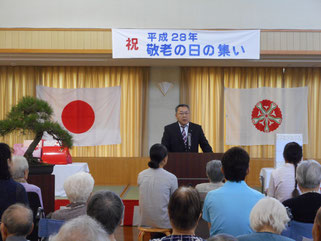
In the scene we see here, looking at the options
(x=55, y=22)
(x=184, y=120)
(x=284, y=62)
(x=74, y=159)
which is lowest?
(x=74, y=159)

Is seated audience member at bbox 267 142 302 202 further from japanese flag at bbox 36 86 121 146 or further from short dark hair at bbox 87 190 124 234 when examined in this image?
japanese flag at bbox 36 86 121 146

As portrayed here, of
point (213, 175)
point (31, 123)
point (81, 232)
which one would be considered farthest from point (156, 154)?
point (81, 232)

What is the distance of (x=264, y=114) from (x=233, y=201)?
225 inches

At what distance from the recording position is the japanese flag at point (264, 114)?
787 centimetres

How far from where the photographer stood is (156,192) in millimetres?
3453

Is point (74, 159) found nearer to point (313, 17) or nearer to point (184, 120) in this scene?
point (184, 120)

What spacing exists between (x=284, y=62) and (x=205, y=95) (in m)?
1.53

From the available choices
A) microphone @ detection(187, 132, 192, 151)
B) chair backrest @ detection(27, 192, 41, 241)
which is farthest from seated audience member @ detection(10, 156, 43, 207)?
microphone @ detection(187, 132, 192, 151)

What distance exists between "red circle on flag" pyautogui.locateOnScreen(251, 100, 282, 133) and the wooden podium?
4087 millimetres

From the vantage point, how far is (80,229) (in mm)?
1262

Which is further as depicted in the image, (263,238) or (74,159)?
(74,159)

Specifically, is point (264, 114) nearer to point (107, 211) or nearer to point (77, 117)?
point (77, 117)

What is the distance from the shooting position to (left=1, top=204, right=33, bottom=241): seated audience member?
6.72 feet

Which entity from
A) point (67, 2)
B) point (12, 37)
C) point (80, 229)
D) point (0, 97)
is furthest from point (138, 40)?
point (80, 229)
